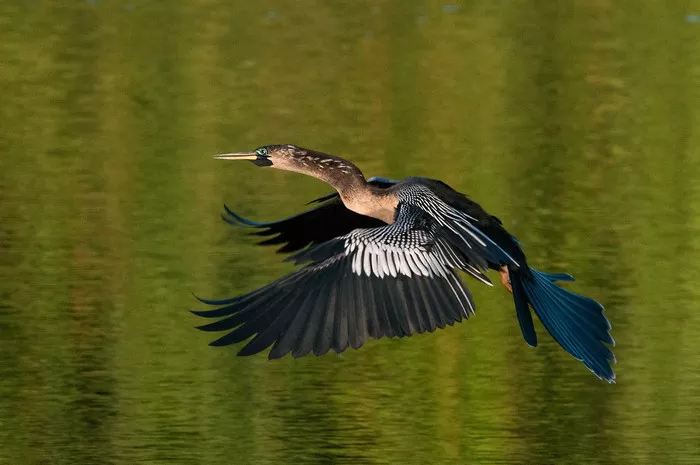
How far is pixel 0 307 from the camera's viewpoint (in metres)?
9.70

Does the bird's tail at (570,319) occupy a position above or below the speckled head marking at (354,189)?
below

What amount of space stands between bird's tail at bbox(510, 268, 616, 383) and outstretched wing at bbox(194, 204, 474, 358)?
0.45 m

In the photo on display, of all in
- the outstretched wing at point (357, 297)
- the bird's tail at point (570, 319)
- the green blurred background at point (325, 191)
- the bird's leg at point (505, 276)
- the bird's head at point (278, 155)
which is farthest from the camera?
the green blurred background at point (325, 191)

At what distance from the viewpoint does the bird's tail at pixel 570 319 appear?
282 inches

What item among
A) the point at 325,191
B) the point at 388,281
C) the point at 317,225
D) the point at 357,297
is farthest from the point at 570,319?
the point at 325,191

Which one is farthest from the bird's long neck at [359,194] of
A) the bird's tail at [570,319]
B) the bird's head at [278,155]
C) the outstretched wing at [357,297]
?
the bird's tail at [570,319]

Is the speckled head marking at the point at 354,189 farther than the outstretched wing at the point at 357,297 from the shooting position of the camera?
Yes

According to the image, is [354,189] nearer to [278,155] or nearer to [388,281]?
[278,155]

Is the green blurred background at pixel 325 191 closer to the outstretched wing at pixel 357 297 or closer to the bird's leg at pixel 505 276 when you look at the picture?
the bird's leg at pixel 505 276

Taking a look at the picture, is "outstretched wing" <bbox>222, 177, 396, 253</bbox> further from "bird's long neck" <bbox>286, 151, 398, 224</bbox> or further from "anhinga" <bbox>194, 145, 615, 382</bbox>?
"bird's long neck" <bbox>286, 151, 398, 224</bbox>

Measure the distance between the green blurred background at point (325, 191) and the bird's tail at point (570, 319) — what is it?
0.77 m

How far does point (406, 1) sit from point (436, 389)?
1387 cm

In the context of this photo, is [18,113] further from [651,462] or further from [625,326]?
[651,462]

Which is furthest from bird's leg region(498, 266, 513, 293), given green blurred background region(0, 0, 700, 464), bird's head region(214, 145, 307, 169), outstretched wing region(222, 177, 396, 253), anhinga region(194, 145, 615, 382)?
bird's head region(214, 145, 307, 169)
